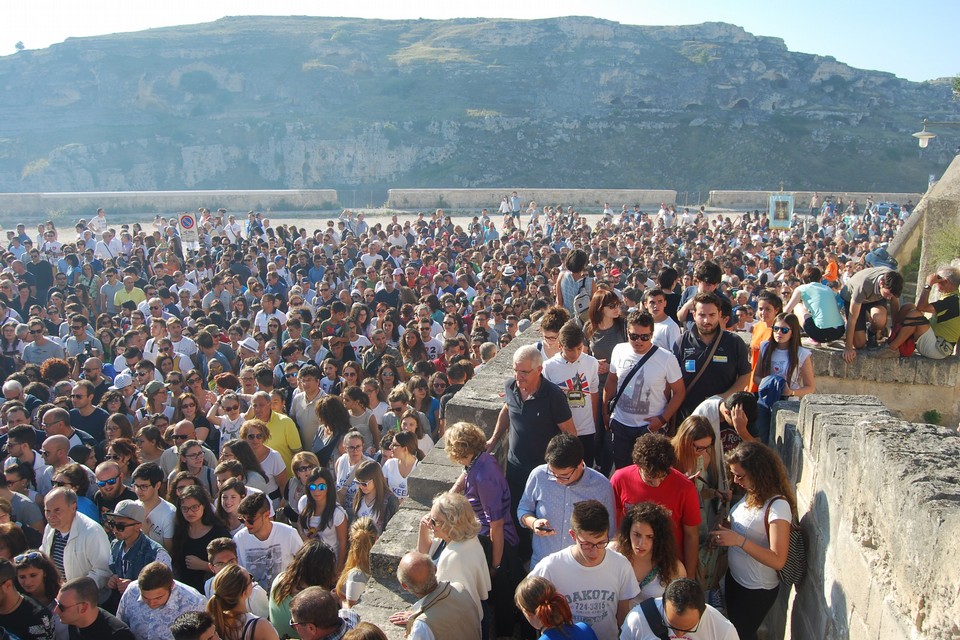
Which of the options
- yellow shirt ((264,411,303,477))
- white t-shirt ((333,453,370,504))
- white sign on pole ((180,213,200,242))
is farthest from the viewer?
white sign on pole ((180,213,200,242))

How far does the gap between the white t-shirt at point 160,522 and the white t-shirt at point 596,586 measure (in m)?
2.81

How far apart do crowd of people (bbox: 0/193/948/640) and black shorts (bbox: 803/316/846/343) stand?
1.0 inches

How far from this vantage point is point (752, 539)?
3.61 metres

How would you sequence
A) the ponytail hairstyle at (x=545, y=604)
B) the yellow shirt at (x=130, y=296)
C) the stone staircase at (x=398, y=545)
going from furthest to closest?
the yellow shirt at (x=130, y=296), the stone staircase at (x=398, y=545), the ponytail hairstyle at (x=545, y=604)

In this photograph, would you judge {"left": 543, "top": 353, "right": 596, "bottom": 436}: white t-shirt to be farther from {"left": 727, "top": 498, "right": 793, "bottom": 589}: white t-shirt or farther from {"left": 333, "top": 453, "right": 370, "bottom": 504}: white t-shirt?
{"left": 333, "top": 453, "right": 370, "bottom": 504}: white t-shirt

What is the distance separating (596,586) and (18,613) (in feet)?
10.7

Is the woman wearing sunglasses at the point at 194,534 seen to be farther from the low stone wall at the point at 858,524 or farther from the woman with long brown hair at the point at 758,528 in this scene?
the woman with long brown hair at the point at 758,528

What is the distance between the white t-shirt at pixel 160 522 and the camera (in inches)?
194

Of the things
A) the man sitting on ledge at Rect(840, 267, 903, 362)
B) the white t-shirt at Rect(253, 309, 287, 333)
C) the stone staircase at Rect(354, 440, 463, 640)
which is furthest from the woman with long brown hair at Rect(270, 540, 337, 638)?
the white t-shirt at Rect(253, 309, 287, 333)

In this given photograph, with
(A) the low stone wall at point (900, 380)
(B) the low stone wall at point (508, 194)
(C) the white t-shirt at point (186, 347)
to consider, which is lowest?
(C) the white t-shirt at point (186, 347)

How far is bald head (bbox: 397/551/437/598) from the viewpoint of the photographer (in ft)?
11.1

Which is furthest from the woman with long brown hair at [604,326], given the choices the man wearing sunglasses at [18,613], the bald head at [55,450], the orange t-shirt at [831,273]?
the orange t-shirt at [831,273]

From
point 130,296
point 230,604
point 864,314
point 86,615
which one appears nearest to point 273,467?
point 86,615

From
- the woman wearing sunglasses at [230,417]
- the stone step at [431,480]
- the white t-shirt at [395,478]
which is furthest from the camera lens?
the woman wearing sunglasses at [230,417]
